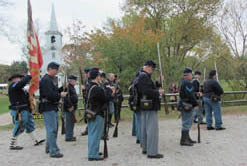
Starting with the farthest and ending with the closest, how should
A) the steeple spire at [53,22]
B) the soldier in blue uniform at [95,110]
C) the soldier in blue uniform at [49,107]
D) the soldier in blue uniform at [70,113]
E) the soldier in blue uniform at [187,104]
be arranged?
the steeple spire at [53,22] < the soldier in blue uniform at [70,113] < the soldier in blue uniform at [187,104] < the soldier in blue uniform at [49,107] < the soldier in blue uniform at [95,110]

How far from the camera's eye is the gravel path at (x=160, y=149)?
502 cm

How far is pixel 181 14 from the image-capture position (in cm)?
1725

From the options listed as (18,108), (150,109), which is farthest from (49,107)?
(150,109)

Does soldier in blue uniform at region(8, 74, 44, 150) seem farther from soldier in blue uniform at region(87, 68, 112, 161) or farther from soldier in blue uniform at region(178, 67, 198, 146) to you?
soldier in blue uniform at region(178, 67, 198, 146)

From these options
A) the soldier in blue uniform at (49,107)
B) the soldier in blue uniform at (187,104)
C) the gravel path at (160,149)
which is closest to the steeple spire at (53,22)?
the gravel path at (160,149)

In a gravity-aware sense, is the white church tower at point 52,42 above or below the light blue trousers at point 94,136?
above

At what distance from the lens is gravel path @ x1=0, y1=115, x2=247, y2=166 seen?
502cm

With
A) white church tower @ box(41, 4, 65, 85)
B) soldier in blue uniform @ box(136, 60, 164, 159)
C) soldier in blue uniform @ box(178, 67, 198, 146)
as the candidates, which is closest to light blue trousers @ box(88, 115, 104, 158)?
soldier in blue uniform @ box(136, 60, 164, 159)

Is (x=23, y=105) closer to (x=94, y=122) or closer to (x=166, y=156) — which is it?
(x=94, y=122)

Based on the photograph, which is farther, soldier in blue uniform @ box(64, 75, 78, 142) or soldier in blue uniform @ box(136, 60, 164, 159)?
soldier in blue uniform @ box(64, 75, 78, 142)

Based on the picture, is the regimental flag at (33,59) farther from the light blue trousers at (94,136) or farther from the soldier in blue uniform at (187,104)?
the soldier in blue uniform at (187,104)

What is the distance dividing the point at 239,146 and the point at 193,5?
1307 cm

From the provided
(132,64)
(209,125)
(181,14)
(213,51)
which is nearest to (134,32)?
(132,64)

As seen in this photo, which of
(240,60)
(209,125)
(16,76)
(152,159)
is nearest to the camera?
(152,159)
